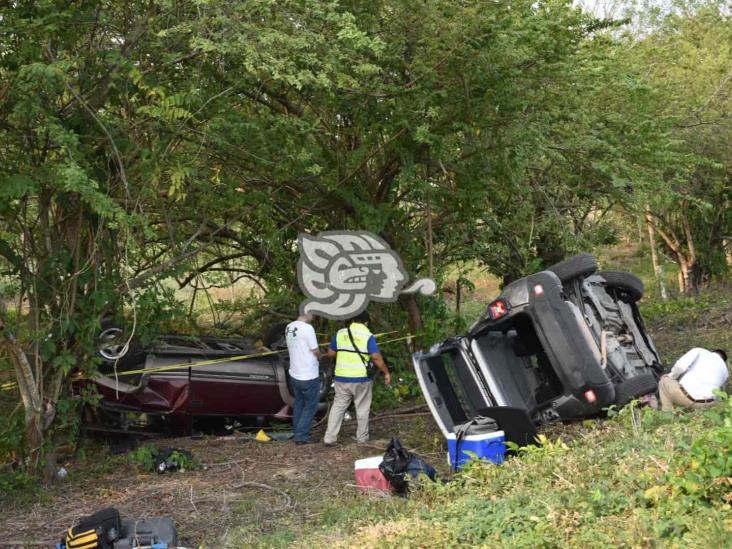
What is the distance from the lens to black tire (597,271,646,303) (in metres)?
11.3

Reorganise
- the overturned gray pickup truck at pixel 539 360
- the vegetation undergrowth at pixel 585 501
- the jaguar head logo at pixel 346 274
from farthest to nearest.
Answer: the jaguar head logo at pixel 346 274 → the overturned gray pickup truck at pixel 539 360 → the vegetation undergrowth at pixel 585 501

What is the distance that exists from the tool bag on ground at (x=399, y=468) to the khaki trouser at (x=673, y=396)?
8.35ft

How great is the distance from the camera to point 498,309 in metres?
9.08

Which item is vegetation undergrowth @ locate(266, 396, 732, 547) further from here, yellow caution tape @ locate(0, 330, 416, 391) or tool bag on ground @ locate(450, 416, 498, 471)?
yellow caution tape @ locate(0, 330, 416, 391)

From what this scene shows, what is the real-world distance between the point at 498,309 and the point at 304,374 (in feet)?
8.83

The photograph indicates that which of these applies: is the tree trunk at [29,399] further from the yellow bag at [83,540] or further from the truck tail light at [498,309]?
the truck tail light at [498,309]

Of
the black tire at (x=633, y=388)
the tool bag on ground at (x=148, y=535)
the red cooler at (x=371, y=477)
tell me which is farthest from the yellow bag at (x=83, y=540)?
the black tire at (x=633, y=388)

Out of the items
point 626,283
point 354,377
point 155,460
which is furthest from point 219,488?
point 626,283

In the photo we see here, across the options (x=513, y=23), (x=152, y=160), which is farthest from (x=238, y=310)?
(x=513, y=23)

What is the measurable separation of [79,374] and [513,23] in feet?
18.9

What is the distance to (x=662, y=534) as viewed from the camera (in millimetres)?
5055

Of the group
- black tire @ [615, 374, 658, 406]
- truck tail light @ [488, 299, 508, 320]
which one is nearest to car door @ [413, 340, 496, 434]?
Answer: truck tail light @ [488, 299, 508, 320]

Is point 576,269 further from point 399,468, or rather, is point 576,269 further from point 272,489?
point 272,489

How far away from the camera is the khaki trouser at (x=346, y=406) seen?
34.7ft
